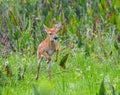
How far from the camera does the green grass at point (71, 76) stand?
5535mm

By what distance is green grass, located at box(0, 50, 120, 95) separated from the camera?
5.54 meters

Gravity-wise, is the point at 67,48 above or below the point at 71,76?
above

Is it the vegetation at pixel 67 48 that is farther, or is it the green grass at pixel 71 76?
the vegetation at pixel 67 48

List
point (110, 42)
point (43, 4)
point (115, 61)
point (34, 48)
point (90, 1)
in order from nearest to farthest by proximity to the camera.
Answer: point (115, 61)
point (110, 42)
point (34, 48)
point (90, 1)
point (43, 4)

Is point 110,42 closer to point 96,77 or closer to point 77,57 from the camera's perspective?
point 77,57

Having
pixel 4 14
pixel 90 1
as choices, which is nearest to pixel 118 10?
pixel 90 1

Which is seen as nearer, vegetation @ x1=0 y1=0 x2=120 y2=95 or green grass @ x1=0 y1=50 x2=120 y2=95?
green grass @ x1=0 y1=50 x2=120 y2=95

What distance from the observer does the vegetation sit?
6.02m

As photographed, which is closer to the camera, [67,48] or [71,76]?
[71,76]

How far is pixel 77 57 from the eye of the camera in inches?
300

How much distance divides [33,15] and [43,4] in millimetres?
721

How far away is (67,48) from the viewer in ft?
27.9

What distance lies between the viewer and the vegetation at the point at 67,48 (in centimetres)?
602

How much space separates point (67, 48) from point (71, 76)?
1880mm
